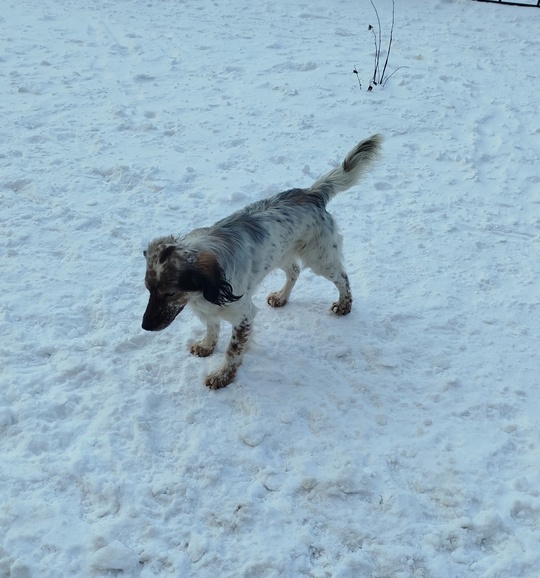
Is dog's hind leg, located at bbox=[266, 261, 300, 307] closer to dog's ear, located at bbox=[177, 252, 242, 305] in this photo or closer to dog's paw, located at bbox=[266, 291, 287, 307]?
dog's paw, located at bbox=[266, 291, 287, 307]

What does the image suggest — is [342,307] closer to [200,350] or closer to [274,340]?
[274,340]

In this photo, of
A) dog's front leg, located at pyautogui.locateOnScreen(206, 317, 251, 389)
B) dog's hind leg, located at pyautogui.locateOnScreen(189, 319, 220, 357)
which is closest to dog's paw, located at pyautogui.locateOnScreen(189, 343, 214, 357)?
dog's hind leg, located at pyautogui.locateOnScreen(189, 319, 220, 357)

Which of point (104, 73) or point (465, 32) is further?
point (465, 32)

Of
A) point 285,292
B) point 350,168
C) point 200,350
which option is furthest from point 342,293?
point 200,350

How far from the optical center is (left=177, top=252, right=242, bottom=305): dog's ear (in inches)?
142

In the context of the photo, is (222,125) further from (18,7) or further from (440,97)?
(18,7)

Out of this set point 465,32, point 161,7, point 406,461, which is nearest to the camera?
point 406,461

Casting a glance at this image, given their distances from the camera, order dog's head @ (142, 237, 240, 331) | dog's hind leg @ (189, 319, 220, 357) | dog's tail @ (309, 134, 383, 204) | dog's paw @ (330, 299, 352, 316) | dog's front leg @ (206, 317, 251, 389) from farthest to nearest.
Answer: dog's paw @ (330, 299, 352, 316)
dog's tail @ (309, 134, 383, 204)
dog's hind leg @ (189, 319, 220, 357)
dog's front leg @ (206, 317, 251, 389)
dog's head @ (142, 237, 240, 331)

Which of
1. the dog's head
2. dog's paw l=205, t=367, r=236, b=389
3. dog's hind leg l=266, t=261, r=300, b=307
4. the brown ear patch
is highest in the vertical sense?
the brown ear patch

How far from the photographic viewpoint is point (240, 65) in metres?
9.11

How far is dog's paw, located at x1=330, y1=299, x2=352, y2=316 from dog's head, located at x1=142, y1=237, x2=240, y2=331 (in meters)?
1.35

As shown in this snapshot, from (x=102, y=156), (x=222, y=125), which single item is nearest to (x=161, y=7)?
(x=222, y=125)

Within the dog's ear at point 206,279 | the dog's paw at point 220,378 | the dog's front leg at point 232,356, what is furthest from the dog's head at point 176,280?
the dog's paw at point 220,378

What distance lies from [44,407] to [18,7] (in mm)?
9778
